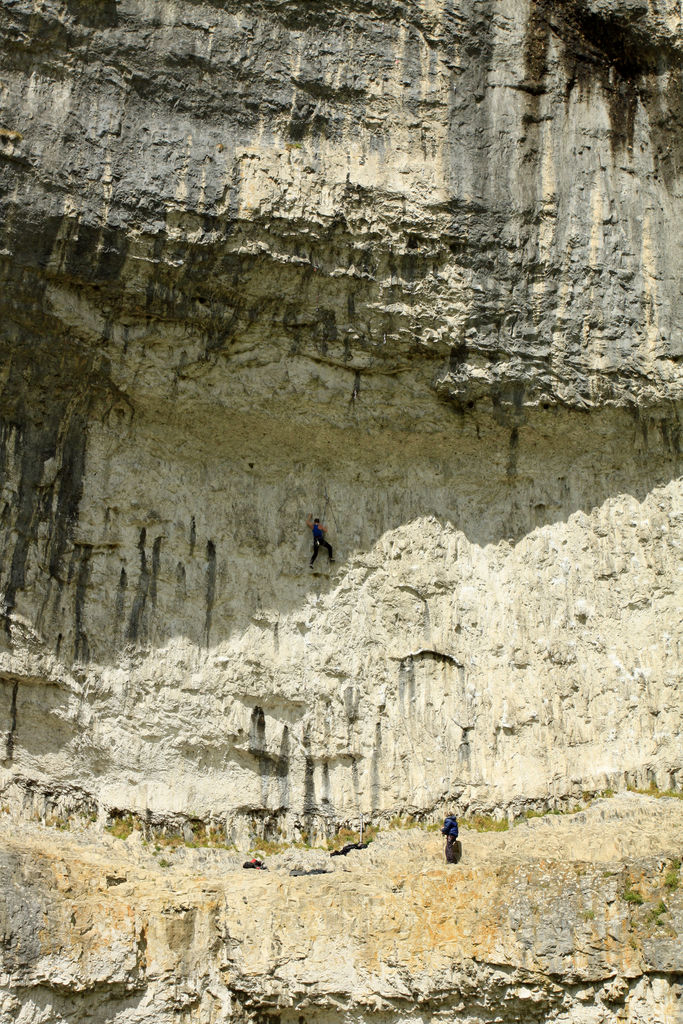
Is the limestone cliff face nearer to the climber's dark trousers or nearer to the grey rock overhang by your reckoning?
the grey rock overhang

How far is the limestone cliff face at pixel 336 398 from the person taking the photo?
16.0m

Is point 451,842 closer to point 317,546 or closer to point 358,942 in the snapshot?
point 358,942

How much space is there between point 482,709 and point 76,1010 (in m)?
7.48

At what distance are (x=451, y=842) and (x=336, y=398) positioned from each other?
285 inches

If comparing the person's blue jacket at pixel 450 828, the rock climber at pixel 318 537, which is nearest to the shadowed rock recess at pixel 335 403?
the rock climber at pixel 318 537

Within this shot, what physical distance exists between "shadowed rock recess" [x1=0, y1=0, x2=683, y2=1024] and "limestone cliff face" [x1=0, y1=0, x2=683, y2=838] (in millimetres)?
49

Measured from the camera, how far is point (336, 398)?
18000 mm

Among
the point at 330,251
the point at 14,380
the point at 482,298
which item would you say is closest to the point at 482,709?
the point at 482,298

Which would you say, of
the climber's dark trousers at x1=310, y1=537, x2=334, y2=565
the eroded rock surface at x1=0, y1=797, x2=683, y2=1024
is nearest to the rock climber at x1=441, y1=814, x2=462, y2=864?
the eroded rock surface at x1=0, y1=797, x2=683, y2=1024

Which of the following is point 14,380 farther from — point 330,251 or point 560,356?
point 560,356

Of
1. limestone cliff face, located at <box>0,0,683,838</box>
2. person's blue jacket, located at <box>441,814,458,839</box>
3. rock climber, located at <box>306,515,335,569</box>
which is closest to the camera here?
person's blue jacket, located at <box>441,814,458,839</box>

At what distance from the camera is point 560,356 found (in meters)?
A: 17.3

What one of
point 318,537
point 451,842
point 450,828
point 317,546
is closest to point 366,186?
point 318,537

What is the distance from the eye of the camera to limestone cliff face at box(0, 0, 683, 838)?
52.6 feet
